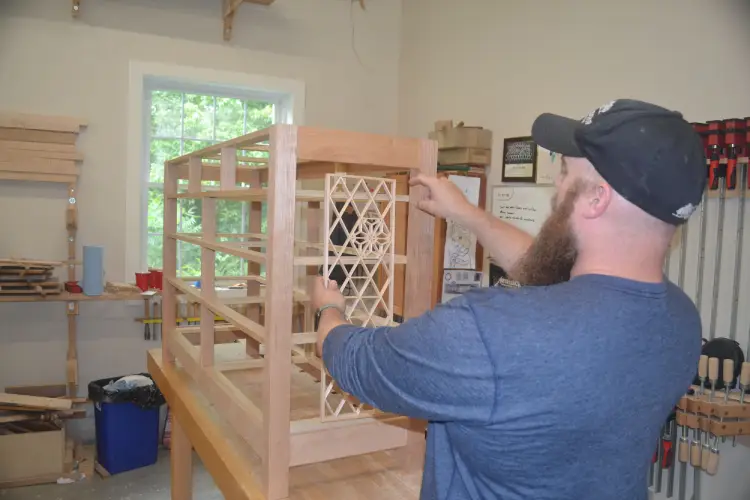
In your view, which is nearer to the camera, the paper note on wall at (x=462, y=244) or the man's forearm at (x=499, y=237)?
the man's forearm at (x=499, y=237)

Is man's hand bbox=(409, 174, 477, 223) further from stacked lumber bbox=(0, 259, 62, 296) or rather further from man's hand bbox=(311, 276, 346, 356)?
stacked lumber bbox=(0, 259, 62, 296)

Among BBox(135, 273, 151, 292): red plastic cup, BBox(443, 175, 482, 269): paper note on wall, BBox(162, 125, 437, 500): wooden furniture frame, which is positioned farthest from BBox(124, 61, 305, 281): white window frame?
BBox(162, 125, 437, 500): wooden furniture frame

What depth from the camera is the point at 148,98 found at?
15.2 ft

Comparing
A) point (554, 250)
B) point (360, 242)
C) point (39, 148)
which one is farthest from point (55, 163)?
point (554, 250)

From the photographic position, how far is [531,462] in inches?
38.5

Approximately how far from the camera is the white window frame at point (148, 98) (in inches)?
175

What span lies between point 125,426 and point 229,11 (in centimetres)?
311

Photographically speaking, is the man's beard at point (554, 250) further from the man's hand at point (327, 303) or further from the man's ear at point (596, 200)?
the man's hand at point (327, 303)

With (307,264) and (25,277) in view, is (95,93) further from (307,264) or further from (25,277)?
(307,264)

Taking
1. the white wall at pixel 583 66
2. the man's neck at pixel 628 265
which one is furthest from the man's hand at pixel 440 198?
the white wall at pixel 583 66

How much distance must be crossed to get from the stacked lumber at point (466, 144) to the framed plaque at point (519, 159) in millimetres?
145

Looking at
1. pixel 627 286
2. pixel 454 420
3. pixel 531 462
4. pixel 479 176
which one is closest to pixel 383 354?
pixel 454 420

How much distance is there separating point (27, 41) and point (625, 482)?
459 centimetres

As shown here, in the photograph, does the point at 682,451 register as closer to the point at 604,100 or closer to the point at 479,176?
the point at 604,100
